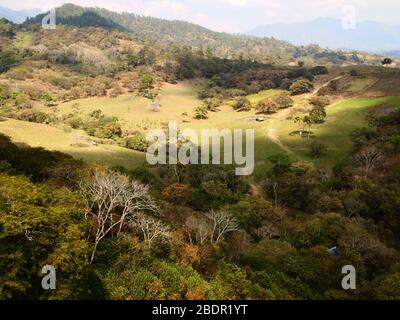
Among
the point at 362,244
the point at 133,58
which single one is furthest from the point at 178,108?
the point at 362,244

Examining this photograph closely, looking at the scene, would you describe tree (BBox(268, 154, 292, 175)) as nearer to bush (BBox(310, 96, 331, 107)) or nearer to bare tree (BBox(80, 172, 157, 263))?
bare tree (BBox(80, 172, 157, 263))

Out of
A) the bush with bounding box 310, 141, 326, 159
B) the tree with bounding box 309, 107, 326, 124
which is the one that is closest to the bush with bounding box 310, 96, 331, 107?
the tree with bounding box 309, 107, 326, 124

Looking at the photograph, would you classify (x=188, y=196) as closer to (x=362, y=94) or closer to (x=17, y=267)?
(x=17, y=267)

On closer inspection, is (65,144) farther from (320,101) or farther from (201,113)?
(320,101)

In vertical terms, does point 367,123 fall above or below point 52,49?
below

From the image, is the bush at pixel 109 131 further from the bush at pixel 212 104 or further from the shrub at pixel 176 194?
the shrub at pixel 176 194
